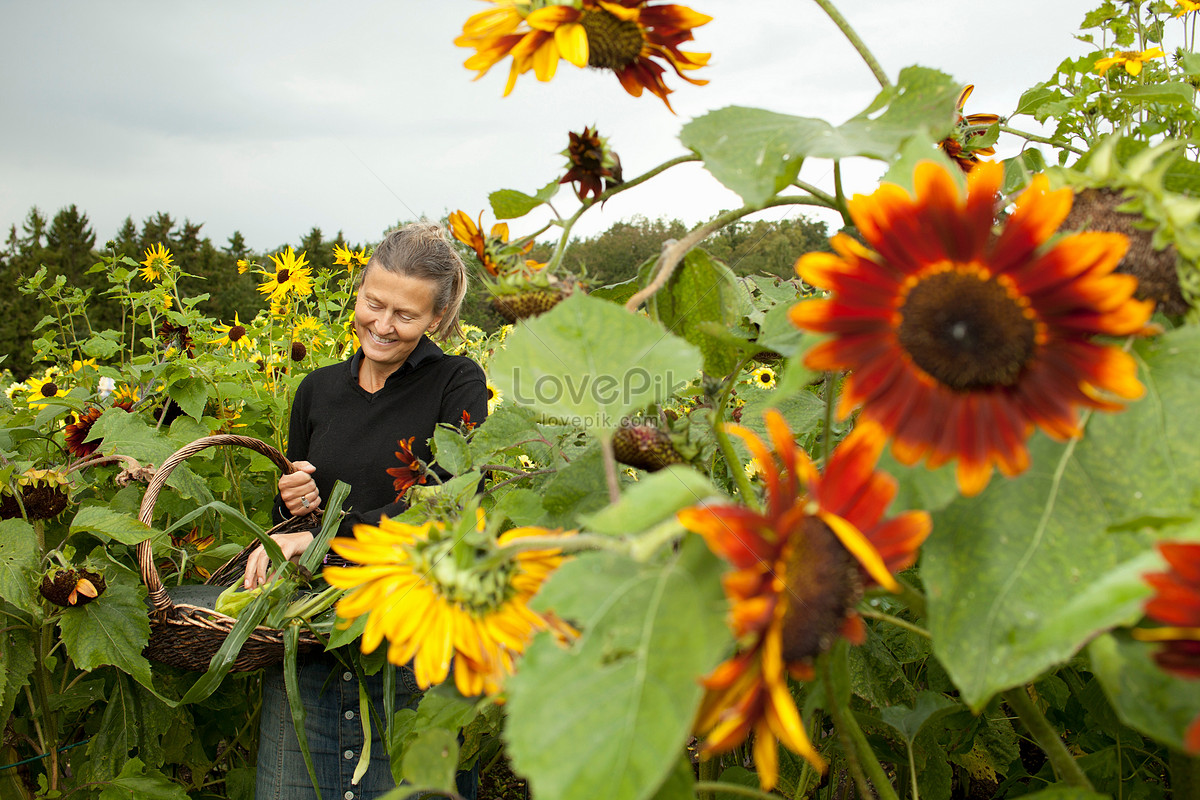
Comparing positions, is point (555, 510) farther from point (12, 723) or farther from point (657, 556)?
point (12, 723)

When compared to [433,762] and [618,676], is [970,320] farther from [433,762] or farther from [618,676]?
[433,762]

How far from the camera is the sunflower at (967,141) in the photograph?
0.58 metres

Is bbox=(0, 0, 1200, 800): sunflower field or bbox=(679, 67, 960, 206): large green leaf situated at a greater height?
bbox=(679, 67, 960, 206): large green leaf

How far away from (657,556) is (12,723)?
63.7 inches

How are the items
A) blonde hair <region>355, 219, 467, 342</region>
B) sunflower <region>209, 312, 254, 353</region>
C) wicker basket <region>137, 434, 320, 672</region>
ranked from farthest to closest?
sunflower <region>209, 312, 254, 353</region> → blonde hair <region>355, 219, 467, 342</region> → wicker basket <region>137, 434, 320, 672</region>

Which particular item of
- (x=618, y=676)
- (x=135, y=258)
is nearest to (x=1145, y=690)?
(x=618, y=676)

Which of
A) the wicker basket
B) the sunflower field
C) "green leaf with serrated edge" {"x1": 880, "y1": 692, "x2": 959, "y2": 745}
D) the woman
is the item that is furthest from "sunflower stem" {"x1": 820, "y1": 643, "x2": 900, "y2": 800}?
the woman

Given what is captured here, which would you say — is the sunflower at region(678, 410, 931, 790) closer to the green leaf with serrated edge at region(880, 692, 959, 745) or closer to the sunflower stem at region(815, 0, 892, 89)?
the sunflower stem at region(815, 0, 892, 89)

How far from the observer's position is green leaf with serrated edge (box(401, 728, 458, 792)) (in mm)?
397

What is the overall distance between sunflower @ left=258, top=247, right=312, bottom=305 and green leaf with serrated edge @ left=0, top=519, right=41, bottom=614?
1540mm

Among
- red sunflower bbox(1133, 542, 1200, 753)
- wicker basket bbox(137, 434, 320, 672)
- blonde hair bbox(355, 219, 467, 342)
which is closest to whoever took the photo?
red sunflower bbox(1133, 542, 1200, 753)

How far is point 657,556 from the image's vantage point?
264 mm

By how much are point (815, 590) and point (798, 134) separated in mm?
217

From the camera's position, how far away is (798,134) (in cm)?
36
